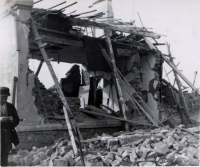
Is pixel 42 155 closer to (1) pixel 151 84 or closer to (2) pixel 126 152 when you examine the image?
(2) pixel 126 152

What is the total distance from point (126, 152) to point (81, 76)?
7.45 m

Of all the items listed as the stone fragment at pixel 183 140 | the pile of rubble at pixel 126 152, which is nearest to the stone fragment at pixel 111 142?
the pile of rubble at pixel 126 152

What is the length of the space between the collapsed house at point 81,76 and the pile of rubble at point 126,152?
1067mm

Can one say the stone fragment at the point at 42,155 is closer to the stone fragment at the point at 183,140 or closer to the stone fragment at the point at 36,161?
the stone fragment at the point at 36,161

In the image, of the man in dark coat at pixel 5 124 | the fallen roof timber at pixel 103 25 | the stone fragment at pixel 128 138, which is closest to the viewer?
the man in dark coat at pixel 5 124

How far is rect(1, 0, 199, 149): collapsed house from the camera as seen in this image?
7.99 m

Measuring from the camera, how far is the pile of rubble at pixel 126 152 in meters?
6.05

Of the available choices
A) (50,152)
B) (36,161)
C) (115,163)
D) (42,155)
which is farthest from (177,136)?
(36,161)

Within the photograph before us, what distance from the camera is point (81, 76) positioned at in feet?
44.0

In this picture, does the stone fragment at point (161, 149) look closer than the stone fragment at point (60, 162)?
No

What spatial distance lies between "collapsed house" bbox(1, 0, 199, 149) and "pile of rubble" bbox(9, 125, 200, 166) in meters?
1.07

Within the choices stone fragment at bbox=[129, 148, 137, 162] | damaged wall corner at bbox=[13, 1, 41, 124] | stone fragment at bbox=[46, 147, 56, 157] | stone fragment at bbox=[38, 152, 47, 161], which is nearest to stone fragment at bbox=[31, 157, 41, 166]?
stone fragment at bbox=[38, 152, 47, 161]

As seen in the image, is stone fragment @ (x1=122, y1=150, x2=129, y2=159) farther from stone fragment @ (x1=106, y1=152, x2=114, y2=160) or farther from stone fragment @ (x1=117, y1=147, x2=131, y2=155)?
stone fragment @ (x1=106, y1=152, x2=114, y2=160)

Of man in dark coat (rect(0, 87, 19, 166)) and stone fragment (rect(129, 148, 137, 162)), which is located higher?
man in dark coat (rect(0, 87, 19, 166))
